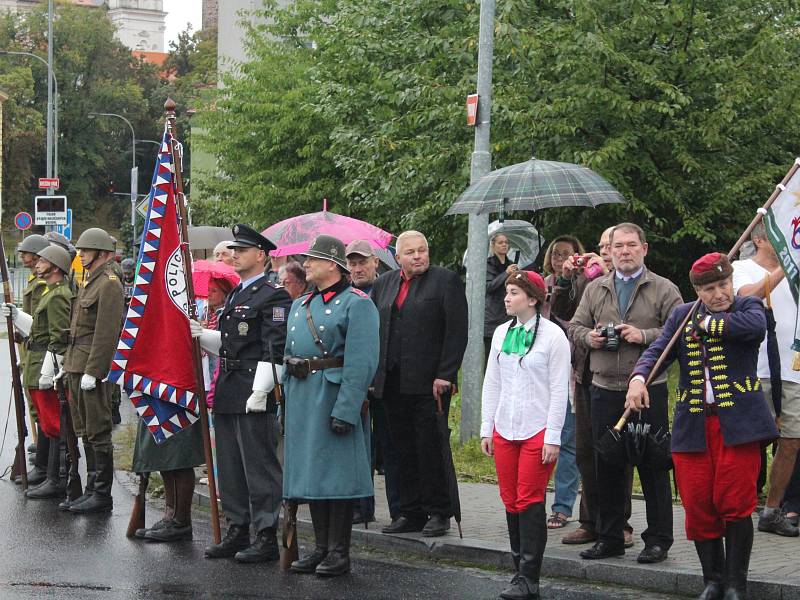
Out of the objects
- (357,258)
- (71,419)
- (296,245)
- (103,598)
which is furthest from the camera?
(296,245)

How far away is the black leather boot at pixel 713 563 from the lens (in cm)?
699

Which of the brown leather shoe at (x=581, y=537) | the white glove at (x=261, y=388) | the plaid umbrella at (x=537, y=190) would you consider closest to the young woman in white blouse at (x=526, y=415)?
the brown leather shoe at (x=581, y=537)

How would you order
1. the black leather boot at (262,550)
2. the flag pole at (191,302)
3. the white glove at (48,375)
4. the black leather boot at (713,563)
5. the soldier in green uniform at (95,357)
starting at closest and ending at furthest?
1. the black leather boot at (713,563)
2. the black leather boot at (262,550)
3. the flag pole at (191,302)
4. the soldier in green uniform at (95,357)
5. the white glove at (48,375)

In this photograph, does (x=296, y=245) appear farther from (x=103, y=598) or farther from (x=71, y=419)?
(x=103, y=598)

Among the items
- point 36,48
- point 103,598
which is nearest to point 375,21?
point 103,598

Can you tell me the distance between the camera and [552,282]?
9.33 m

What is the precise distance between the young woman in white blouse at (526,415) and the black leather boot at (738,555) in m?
1.04

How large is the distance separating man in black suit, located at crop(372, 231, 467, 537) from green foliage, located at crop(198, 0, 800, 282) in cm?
823

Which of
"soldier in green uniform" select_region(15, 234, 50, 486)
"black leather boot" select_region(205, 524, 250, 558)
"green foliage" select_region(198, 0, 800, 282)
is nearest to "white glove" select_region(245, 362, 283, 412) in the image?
"black leather boot" select_region(205, 524, 250, 558)

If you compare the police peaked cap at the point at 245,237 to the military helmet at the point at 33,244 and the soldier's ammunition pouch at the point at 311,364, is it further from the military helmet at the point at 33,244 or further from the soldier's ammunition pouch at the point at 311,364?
the military helmet at the point at 33,244

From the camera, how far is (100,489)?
10.3 m

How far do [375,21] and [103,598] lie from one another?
16218 mm

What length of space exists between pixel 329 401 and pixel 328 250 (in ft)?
→ 3.07

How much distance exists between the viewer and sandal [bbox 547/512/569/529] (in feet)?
30.1
